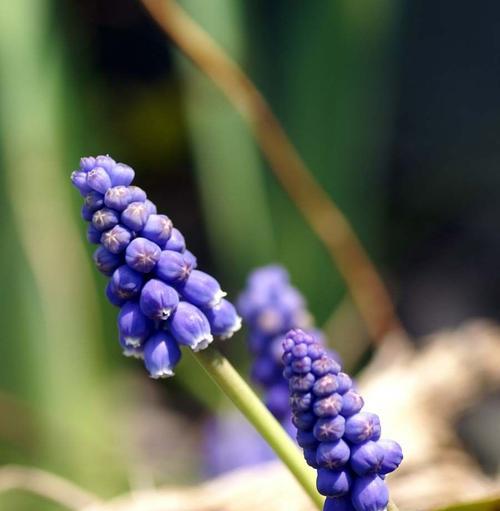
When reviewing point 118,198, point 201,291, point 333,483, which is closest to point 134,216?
point 118,198

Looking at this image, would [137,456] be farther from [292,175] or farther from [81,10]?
[81,10]

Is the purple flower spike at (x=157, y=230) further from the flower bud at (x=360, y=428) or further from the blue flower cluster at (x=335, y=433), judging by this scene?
the flower bud at (x=360, y=428)

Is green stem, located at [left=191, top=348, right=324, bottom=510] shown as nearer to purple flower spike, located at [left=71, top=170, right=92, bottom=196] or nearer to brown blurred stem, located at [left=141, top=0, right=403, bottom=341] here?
purple flower spike, located at [left=71, top=170, right=92, bottom=196]

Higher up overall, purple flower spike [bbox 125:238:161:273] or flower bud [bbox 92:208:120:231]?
flower bud [bbox 92:208:120:231]

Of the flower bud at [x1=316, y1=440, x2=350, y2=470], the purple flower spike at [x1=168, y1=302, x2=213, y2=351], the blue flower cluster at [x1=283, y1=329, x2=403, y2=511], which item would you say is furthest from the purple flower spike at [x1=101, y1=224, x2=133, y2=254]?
the flower bud at [x1=316, y1=440, x2=350, y2=470]

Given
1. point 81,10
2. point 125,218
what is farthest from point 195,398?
point 125,218

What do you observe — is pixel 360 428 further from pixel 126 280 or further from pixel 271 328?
pixel 271 328
